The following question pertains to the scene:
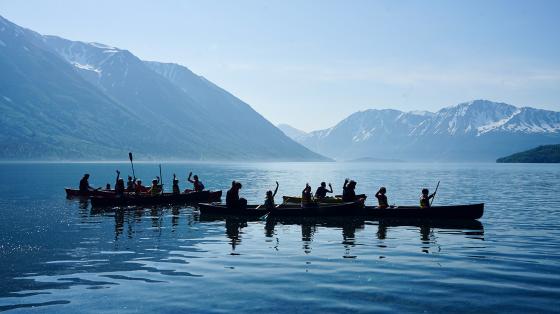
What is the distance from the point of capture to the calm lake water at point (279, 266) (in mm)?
15539

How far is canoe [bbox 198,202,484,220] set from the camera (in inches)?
1364

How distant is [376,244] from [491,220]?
14.7 m

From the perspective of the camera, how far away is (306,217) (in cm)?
3697

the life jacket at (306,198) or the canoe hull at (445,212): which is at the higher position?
the life jacket at (306,198)

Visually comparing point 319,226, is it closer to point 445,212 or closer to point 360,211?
point 360,211

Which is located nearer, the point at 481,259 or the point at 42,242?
the point at 481,259

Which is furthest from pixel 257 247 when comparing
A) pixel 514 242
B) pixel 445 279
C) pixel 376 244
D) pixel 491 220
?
pixel 491 220

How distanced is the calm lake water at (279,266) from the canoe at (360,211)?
138cm

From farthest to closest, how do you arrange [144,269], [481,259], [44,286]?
1. [481,259]
2. [144,269]
3. [44,286]

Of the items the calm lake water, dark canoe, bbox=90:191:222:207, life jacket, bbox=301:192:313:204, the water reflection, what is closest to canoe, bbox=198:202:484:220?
the water reflection

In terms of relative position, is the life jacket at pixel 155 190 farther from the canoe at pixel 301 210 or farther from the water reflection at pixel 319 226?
the canoe at pixel 301 210

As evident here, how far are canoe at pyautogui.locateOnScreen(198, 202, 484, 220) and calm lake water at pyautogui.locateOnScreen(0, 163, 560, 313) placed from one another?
54.3 inches

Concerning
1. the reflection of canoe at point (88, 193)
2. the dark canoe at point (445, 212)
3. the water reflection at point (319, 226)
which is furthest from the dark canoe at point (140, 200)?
the dark canoe at point (445, 212)

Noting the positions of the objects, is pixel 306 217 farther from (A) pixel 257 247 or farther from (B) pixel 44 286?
(B) pixel 44 286
